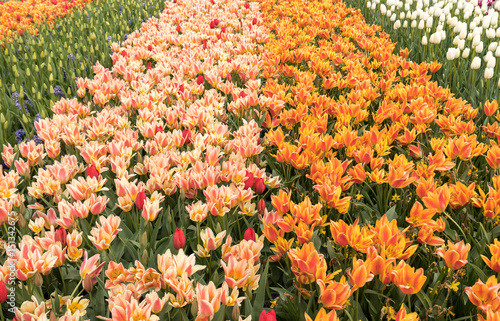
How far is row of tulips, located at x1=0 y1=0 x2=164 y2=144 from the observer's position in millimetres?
3312

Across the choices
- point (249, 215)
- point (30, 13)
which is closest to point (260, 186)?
point (249, 215)

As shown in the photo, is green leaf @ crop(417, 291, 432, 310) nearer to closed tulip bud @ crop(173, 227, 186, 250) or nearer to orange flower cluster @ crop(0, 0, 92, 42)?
closed tulip bud @ crop(173, 227, 186, 250)

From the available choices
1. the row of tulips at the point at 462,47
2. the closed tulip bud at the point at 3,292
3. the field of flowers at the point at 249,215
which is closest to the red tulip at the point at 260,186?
the field of flowers at the point at 249,215

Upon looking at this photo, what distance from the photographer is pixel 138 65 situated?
14.0ft

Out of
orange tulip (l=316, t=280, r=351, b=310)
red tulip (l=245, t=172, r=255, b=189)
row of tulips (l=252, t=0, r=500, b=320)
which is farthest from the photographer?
red tulip (l=245, t=172, r=255, b=189)

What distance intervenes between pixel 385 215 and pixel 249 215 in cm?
70

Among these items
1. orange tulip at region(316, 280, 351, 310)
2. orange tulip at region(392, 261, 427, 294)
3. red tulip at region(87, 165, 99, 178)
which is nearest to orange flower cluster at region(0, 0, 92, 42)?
red tulip at region(87, 165, 99, 178)

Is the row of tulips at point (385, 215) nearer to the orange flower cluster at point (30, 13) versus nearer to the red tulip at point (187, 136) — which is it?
the red tulip at point (187, 136)

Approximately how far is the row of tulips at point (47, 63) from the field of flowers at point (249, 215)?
0.19 metres

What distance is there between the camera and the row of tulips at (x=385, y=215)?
1.36 metres

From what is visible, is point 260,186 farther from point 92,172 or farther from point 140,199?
point 92,172

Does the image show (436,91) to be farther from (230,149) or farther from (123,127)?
(123,127)

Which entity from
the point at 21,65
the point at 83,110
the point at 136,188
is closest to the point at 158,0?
the point at 21,65

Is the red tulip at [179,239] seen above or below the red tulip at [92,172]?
below
